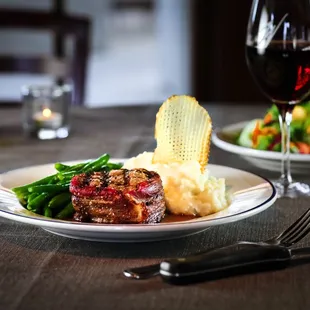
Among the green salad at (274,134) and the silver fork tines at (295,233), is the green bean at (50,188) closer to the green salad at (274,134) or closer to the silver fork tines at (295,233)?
the silver fork tines at (295,233)

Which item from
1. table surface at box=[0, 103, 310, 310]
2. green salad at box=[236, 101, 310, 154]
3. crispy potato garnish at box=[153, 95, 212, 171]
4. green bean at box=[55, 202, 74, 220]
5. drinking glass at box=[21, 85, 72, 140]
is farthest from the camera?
drinking glass at box=[21, 85, 72, 140]

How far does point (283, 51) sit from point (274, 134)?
11.0 inches

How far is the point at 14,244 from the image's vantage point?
3.28ft

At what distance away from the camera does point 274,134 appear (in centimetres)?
154

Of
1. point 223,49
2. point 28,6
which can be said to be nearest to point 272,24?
point 223,49

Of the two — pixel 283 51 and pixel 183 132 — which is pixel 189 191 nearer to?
pixel 183 132

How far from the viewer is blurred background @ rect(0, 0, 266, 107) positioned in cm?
267

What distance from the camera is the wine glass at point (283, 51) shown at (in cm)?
129

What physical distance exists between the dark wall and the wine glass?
3.28 m

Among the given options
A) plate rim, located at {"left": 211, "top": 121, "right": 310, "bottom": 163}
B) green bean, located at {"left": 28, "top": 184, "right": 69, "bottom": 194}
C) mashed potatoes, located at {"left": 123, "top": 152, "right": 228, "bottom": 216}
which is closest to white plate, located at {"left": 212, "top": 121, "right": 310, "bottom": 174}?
plate rim, located at {"left": 211, "top": 121, "right": 310, "bottom": 163}

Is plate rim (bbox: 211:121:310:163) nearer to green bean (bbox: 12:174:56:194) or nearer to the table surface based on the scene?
the table surface

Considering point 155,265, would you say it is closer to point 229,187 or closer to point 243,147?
point 229,187

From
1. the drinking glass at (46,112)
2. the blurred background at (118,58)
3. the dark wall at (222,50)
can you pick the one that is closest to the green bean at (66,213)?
the drinking glass at (46,112)

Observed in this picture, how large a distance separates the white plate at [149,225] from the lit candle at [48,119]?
0.63 meters
